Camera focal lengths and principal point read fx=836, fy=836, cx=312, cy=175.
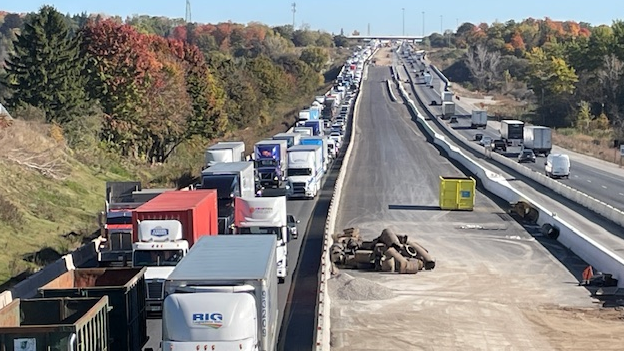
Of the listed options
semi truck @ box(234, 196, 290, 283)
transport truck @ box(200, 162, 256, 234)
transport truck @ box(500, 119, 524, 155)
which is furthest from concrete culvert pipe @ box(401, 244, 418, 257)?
transport truck @ box(500, 119, 524, 155)

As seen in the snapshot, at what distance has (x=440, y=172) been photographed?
6012cm

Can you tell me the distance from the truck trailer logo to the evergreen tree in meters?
43.1

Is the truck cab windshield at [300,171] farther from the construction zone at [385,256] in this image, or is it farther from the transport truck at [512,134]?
the transport truck at [512,134]

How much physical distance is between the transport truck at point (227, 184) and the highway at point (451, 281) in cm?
490

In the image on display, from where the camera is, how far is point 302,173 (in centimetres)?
4775

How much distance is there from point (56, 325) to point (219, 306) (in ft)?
8.86

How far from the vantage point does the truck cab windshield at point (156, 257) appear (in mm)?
22625

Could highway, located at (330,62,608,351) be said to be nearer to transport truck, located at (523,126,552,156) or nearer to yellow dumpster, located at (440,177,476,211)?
yellow dumpster, located at (440,177,476,211)

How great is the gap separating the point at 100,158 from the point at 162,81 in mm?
15172

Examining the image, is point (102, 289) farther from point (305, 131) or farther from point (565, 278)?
point (305, 131)

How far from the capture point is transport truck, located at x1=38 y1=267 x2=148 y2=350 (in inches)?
647

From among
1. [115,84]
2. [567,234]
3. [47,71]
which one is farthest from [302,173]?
Answer: [115,84]

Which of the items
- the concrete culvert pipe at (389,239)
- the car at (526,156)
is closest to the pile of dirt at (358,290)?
the concrete culvert pipe at (389,239)

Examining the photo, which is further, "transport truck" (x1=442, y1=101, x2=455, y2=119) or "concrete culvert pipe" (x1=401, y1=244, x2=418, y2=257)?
"transport truck" (x1=442, y1=101, x2=455, y2=119)
